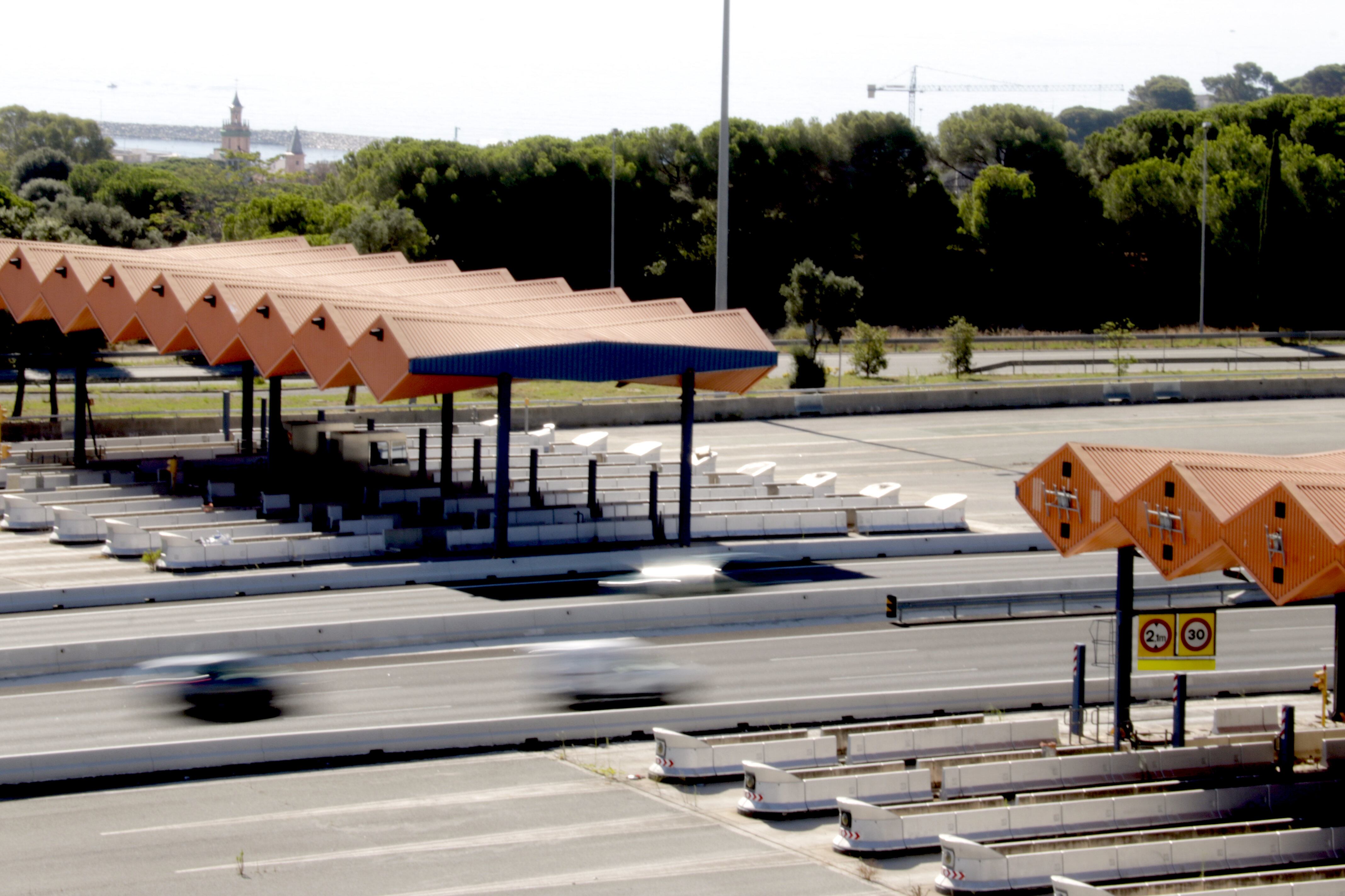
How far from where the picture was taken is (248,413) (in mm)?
47969

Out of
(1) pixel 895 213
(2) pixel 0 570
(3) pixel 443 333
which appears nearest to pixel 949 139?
(1) pixel 895 213

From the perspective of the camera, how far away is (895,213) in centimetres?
9831

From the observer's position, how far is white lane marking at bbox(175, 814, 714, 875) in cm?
1670

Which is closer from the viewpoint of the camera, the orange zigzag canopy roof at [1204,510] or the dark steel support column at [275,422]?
the orange zigzag canopy roof at [1204,510]

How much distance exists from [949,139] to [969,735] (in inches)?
3500

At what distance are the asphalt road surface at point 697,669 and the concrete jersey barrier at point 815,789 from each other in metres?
4.04

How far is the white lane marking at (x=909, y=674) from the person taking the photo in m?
24.9

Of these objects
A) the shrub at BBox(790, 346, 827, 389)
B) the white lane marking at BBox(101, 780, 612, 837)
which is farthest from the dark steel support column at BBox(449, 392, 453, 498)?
the shrub at BBox(790, 346, 827, 389)

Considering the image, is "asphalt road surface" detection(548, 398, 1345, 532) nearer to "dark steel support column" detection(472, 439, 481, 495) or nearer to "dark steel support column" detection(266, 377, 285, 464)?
"dark steel support column" detection(472, 439, 481, 495)

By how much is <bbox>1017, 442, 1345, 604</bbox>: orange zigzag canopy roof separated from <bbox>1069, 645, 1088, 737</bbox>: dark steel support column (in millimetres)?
2385

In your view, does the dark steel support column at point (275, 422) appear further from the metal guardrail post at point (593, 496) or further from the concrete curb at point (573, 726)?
the concrete curb at point (573, 726)

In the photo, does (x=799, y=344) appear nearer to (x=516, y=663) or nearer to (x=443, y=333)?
(x=443, y=333)

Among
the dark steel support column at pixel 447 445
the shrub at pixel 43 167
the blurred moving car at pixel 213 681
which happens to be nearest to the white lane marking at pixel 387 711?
the blurred moving car at pixel 213 681

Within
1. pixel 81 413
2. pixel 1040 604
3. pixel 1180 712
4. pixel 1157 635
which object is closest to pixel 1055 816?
pixel 1157 635
